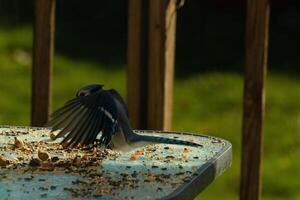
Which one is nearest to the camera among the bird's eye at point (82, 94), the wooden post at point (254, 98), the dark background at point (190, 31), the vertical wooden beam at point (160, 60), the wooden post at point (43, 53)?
the bird's eye at point (82, 94)

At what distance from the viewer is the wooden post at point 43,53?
397 cm

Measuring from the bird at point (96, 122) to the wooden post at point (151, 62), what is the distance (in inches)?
29.2

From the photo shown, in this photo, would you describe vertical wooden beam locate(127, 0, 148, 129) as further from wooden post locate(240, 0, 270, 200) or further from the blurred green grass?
the blurred green grass

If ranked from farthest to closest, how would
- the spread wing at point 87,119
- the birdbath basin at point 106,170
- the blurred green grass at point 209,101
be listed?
1. the blurred green grass at point 209,101
2. the spread wing at point 87,119
3. the birdbath basin at point 106,170

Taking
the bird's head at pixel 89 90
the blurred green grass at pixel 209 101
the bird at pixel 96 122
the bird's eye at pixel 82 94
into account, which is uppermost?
the bird's head at pixel 89 90

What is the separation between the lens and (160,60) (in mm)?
3850

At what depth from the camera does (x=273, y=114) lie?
6.68m

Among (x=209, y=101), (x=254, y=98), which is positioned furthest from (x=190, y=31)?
(x=254, y=98)

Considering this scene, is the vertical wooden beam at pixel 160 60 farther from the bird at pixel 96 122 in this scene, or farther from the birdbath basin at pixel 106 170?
the bird at pixel 96 122

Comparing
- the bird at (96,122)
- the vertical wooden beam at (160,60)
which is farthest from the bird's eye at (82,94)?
the vertical wooden beam at (160,60)

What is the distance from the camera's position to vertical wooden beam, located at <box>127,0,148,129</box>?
390 cm

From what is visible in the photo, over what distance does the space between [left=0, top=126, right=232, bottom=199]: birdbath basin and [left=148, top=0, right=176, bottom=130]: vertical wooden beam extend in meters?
0.45

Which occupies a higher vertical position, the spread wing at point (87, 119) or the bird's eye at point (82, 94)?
the bird's eye at point (82, 94)

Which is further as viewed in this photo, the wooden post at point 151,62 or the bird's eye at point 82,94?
the wooden post at point 151,62
